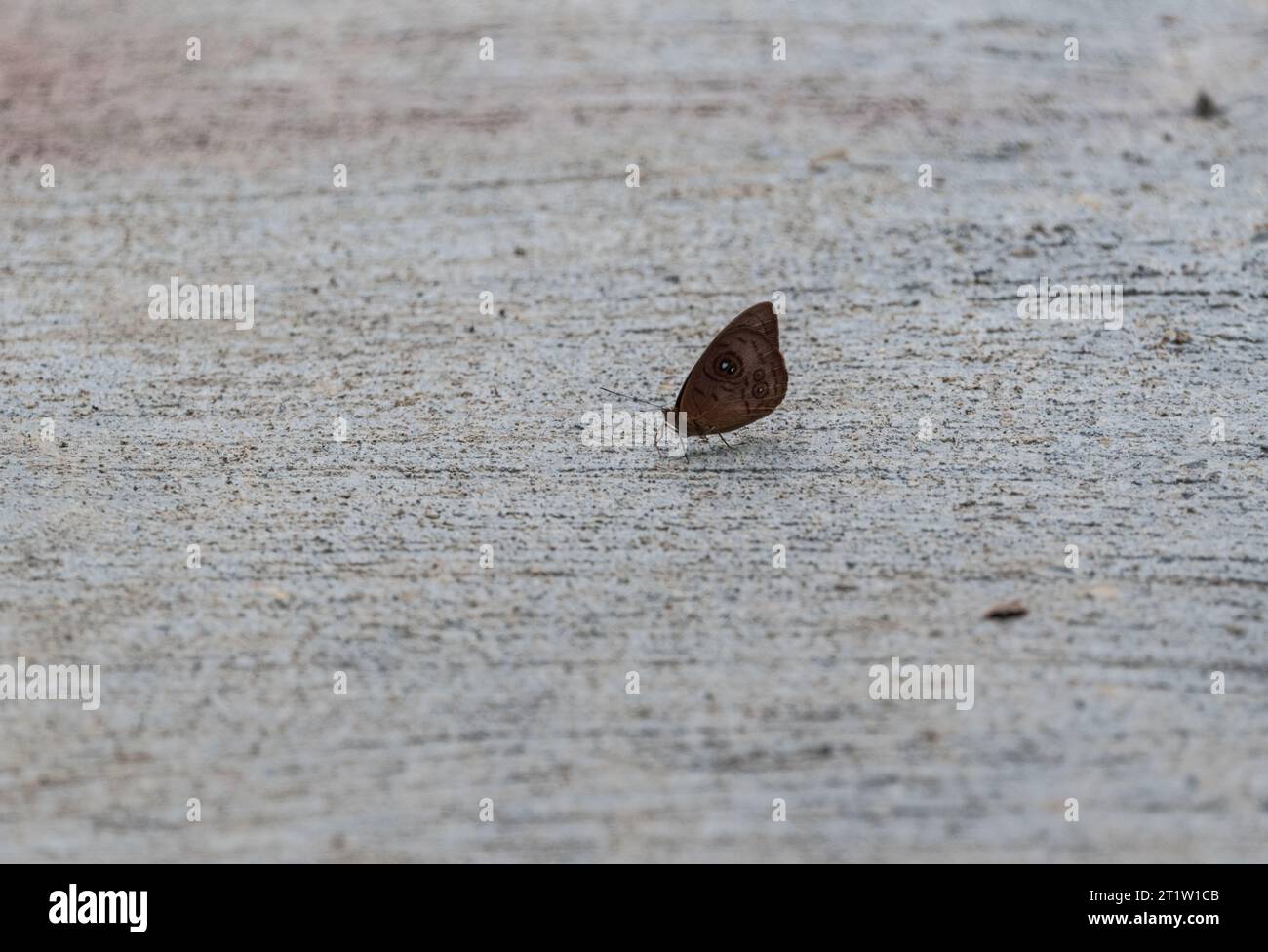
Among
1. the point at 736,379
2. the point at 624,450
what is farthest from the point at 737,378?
the point at 624,450

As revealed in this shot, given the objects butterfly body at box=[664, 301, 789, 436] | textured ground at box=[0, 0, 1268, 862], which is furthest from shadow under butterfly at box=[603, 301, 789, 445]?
textured ground at box=[0, 0, 1268, 862]

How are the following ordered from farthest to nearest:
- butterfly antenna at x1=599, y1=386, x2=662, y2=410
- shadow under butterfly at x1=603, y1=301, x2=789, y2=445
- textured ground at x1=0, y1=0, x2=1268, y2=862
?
butterfly antenna at x1=599, y1=386, x2=662, y2=410 < shadow under butterfly at x1=603, y1=301, x2=789, y2=445 < textured ground at x1=0, y1=0, x2=1268, y2=862

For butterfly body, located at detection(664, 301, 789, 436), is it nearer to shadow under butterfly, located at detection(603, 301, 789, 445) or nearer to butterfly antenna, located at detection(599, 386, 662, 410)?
shadow under butterfly, located at detection(603, 301, 789, 445)

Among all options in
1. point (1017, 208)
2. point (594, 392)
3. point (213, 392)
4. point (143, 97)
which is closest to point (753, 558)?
point (594, 392)

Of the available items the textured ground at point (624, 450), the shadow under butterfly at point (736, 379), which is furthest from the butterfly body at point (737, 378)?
the textured ground at point (624, 450)

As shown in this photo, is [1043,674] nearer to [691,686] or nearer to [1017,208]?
[691,686]

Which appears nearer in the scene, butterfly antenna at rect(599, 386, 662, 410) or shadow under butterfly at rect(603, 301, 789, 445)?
shadow under butterfly at rect(603, 301, 789, 445)
